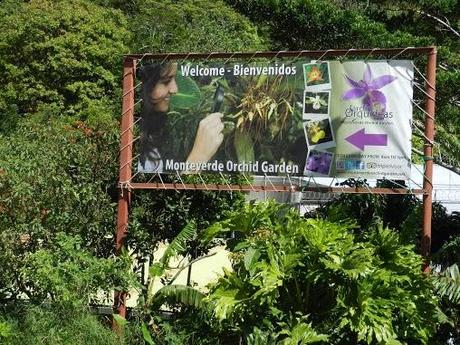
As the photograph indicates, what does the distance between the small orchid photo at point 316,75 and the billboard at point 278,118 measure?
1 cm

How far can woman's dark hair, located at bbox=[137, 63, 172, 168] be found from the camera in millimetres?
7973

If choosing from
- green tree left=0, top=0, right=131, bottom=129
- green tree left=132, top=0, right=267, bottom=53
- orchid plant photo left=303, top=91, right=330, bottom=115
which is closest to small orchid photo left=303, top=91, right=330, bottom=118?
orchid plant photo left=303, top=91, right=330, bottom=115

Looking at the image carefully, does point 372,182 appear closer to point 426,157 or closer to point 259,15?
point 426,157

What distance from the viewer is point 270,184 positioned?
771cm

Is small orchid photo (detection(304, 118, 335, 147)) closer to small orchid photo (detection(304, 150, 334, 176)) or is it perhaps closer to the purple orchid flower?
small orchid photo (detection(304, 150, 334, 176))

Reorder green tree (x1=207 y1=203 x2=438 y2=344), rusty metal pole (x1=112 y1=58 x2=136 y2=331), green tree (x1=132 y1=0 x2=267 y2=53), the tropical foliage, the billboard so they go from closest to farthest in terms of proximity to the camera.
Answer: green tree (x1=207 y1=203 x2=438 y2=344) < the tropical foliage < the billboard < rusty metal pole (x1=112 y1=58 x2=136 y2=331) < green tree (x1=132 y1=0 x2=267 y2=53)

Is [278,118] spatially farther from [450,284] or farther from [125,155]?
[450,284]

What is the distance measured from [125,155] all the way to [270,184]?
1.72 metres

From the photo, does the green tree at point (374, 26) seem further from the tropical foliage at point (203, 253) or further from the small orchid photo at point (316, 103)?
the small orchid photo at point (316, 103)

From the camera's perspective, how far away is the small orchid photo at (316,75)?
7500 mm

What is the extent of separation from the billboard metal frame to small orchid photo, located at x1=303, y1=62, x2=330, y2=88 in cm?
11

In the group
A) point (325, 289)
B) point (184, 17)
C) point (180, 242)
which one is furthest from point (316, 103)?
point (184, 17)

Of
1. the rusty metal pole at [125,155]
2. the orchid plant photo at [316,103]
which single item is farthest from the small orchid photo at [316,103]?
the rusty metal pole at [125,155]

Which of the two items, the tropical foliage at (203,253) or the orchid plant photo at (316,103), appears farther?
the orchid plant photo at (316,103)
